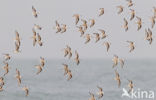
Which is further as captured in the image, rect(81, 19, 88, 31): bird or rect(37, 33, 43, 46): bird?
rect(81, 19, 88, 31): bird

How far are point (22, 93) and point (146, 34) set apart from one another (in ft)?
71.1

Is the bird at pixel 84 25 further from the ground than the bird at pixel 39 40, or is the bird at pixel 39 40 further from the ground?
the bird at pixel 84 25

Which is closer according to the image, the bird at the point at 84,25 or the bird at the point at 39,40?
the bird at the point at 39,40

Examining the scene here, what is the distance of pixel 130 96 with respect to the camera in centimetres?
3850

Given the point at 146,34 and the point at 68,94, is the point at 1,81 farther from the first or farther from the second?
the point at 68,94

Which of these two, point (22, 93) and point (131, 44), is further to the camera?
point (22, 93)

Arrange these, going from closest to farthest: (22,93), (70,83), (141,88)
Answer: (22,93) < (141,88) < (70,83)

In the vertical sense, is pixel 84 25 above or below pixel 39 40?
above

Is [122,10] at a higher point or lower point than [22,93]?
higher

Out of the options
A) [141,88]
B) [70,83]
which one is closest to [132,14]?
[141,88]

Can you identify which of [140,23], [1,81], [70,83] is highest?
[140,23]

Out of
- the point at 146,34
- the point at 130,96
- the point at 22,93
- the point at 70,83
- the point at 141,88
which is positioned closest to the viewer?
the point at 146,34

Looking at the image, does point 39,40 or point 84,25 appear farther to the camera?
point 84,25

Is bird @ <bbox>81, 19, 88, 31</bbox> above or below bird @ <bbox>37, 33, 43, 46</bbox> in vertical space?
above
